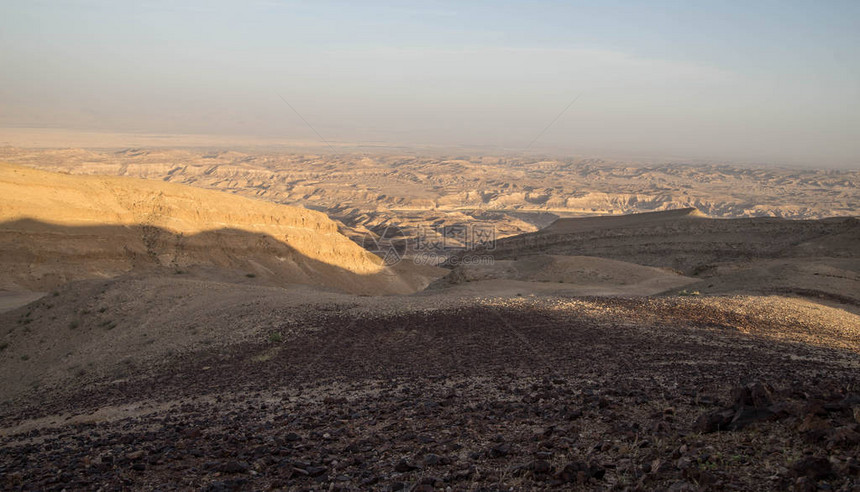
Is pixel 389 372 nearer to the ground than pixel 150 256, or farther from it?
farther from it

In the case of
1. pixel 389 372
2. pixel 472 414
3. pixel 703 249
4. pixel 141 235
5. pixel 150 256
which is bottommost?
pixel 703 249

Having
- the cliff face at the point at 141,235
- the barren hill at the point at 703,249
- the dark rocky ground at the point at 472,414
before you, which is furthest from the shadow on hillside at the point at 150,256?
the dark rocky ground at the point at 472,414

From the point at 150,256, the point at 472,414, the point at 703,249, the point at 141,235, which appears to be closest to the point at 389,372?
the point at 472,414

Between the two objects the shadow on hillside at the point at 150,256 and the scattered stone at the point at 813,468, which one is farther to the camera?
the shadow on hillside at the point at 150,256

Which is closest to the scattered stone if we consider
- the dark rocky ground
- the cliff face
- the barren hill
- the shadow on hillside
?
the dark rocky ground

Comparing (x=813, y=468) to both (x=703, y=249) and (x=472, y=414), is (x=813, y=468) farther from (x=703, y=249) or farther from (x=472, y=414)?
(x=703, y=249)

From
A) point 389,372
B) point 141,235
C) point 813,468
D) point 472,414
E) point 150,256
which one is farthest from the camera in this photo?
point 141,235

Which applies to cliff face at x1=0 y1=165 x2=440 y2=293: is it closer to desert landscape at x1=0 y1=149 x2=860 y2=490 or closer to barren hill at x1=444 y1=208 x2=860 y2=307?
desert landscape at x1=0 y1=149 x2=860 y2=490

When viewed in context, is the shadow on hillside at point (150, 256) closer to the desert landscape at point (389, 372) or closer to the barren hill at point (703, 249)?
the desert landscape at point (389, 372)
